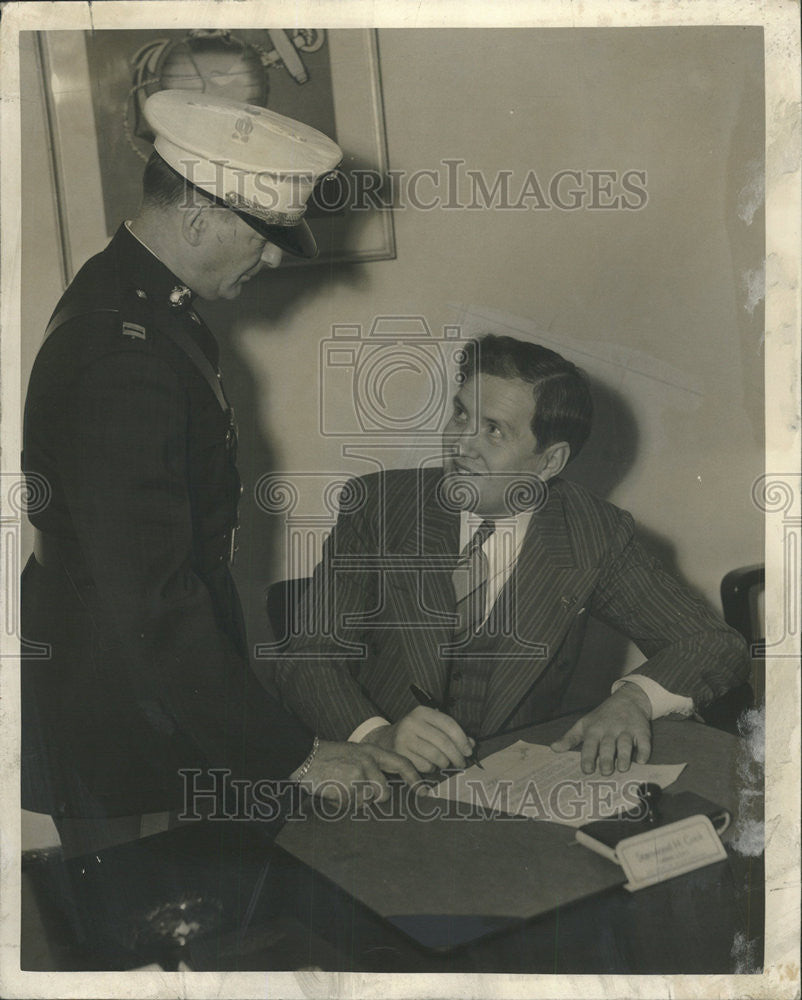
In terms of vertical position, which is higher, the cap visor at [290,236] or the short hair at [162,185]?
the short hair at [162,185]

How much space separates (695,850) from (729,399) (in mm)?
963

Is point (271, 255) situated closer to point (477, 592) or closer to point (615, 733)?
point (477, 592)

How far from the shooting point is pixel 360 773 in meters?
2.08

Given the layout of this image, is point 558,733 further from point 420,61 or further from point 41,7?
point 41,7

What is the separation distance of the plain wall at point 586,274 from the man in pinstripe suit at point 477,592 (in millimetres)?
79

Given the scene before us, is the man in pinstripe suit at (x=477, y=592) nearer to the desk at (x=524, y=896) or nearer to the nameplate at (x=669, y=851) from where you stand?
the desk at (x=524, y=896)

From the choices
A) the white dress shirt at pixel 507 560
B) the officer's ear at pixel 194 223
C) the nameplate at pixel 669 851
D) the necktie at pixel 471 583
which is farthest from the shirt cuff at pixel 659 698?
the officer's ear at pixel 194 223

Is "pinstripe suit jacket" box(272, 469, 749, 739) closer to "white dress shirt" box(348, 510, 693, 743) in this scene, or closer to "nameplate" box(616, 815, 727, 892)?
"white dress shirt" box(348, 510, 693, 743)

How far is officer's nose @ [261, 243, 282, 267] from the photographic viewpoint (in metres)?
2.13

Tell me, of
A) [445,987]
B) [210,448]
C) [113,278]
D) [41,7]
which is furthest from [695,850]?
[41,7]

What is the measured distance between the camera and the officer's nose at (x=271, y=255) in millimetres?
2131

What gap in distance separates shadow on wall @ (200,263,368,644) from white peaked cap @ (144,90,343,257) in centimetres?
10

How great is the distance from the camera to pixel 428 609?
2.13 metres

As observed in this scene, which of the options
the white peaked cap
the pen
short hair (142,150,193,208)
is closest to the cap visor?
the white peaked cap
